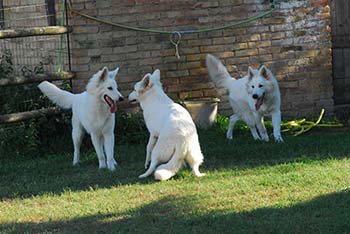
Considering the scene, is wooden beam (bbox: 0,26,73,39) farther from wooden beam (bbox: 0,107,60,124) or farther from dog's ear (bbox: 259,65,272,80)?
dog's ear (bbox: 259,65,272,80)

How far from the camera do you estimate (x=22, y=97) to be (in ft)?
33.6

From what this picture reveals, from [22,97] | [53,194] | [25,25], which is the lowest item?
[53,194]

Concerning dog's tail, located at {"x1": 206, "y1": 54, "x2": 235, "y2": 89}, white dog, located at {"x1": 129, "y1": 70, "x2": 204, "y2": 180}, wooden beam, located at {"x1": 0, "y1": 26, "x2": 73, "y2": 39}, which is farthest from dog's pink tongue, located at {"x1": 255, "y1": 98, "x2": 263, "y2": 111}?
wooden beam, located at {"x1": 0, "y1": 26, "x2": 73, "y2": 39}

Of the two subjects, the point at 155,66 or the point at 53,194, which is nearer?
the point at 53,194

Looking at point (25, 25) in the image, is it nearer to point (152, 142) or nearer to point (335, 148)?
point (152, 142)

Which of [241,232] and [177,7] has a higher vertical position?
[177,7]

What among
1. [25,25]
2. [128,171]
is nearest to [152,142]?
[128,171]

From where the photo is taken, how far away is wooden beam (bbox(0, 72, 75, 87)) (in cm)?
947

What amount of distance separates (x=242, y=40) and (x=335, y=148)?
2.87m

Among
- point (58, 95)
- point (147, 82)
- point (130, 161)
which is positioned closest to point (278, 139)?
point (130, 161)

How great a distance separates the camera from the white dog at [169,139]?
7.54 meters

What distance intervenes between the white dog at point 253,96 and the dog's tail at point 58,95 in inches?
89.6

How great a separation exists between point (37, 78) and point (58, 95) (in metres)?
0.59

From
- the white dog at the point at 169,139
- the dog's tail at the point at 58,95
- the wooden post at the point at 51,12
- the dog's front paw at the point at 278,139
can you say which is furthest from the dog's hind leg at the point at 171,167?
the wooden post at the point at 51,12
